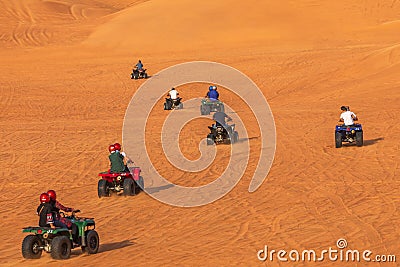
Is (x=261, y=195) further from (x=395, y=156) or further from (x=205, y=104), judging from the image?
(x=205, y=104)

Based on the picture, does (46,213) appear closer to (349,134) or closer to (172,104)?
(349,134)

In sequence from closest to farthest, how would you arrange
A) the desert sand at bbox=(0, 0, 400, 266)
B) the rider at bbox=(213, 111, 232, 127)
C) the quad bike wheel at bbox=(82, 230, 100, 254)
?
the quad bike wheel at bbox=(82, 230, 100, 254) → the desert sand at bbox=(0, 0, 400, 266) → the rider at bbox=(213, 111, 232, 127)

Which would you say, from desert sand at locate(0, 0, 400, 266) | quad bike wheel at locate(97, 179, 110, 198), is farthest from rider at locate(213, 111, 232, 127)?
quad bike wheel at locate(97, 179, 110, 198)

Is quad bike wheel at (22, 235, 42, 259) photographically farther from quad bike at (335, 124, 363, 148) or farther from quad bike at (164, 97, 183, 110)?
quad bike at (164, 97, 183, 110)

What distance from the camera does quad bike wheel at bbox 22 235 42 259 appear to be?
12.2 meters

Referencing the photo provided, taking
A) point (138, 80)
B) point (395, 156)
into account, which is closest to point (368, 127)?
point (395, 156)

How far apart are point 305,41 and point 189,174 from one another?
38.6 m

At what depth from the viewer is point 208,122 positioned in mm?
29969

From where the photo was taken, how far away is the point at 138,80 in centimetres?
4356

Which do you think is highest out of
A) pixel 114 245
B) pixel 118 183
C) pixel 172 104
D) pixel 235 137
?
pixel 172 104

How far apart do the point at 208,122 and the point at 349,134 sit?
8089 millimetres

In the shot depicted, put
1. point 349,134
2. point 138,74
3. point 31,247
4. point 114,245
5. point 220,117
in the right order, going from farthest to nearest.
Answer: point 138,74
point 220,117
point 349,134
point 114,245
point 31,247

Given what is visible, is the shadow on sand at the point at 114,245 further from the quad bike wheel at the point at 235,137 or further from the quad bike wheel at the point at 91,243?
the quad bike wheel at the point at 235,137

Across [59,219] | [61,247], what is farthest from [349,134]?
[61,247]
